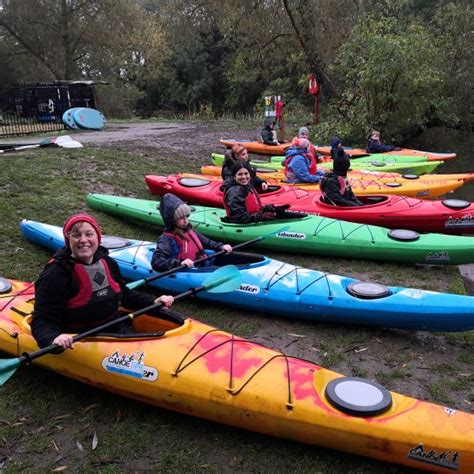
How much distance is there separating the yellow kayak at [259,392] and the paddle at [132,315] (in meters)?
0.12

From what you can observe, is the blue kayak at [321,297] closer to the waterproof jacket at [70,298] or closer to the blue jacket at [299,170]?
the waterproof jacket at [70,298]

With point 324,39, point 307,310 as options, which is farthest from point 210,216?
point 324,39

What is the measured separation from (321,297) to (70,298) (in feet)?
5.94

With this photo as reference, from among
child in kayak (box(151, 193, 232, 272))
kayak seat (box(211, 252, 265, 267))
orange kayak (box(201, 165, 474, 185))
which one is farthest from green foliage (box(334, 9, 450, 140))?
child in kayak (box(151, 193, 232, 272))

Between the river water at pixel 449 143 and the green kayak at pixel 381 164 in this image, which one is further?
the river water at pixel 449 143

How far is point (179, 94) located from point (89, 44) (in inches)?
369

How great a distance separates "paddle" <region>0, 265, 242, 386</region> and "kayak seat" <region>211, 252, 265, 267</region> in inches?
20.9

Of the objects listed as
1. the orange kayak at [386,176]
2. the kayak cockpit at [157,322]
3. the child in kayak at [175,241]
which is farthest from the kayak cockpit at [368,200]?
the kayak cockpit at [157,322]

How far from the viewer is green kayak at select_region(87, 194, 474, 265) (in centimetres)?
464

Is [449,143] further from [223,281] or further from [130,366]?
[130,366]

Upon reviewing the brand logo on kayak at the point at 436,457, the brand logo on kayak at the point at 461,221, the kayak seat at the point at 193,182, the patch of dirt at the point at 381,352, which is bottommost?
the patch of dirt at the point at 381,352

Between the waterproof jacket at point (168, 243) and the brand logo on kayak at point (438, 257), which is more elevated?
the waterproof jacket at point (168, 243)

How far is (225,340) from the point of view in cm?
283

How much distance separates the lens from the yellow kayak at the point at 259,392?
7.15 feet
